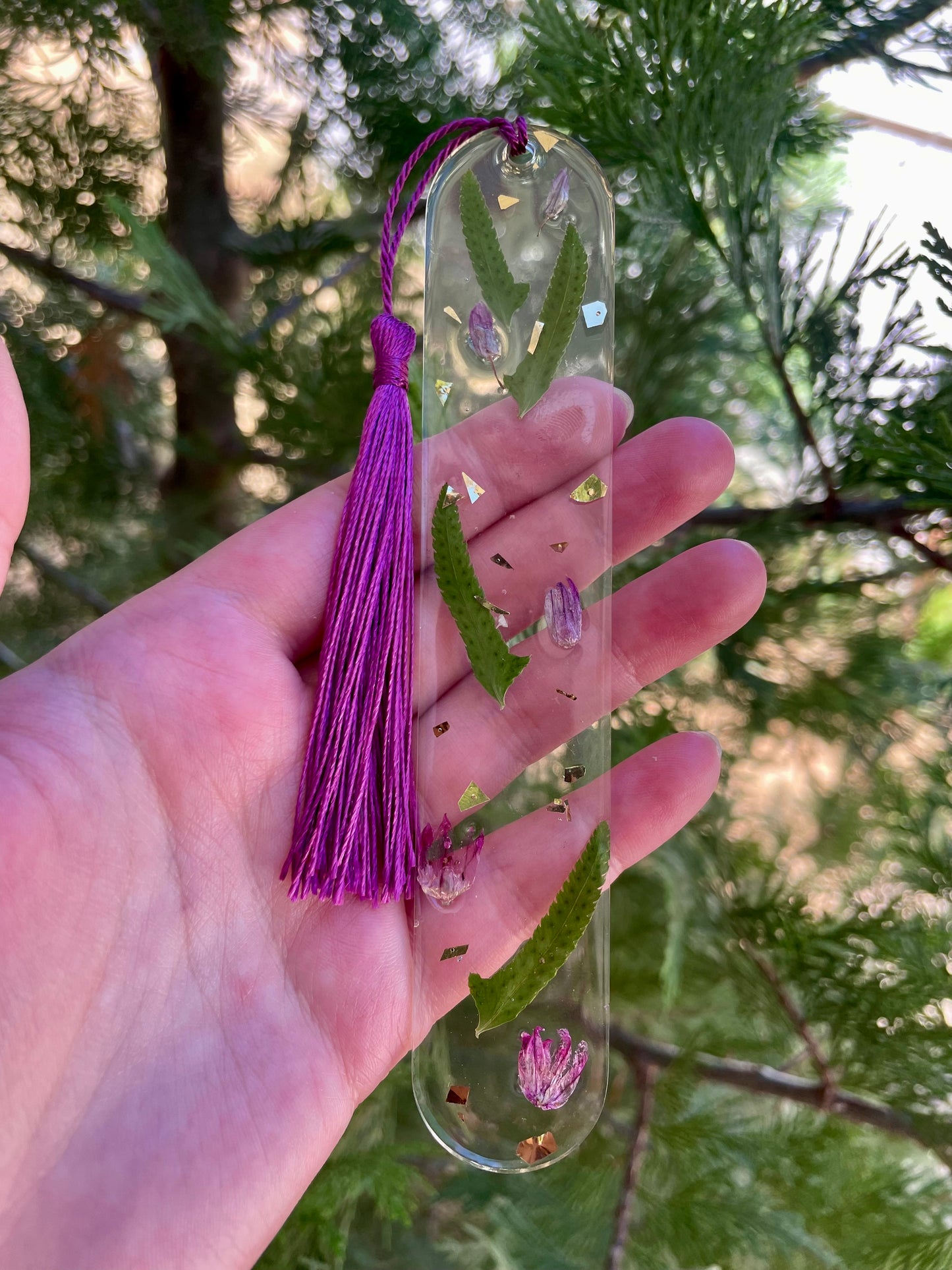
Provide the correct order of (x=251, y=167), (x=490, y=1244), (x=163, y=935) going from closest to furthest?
(x=163, y=935)
(x=490, y=1244)
(x=251, y=167)

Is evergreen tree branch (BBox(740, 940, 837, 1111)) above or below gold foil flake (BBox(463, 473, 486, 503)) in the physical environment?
below

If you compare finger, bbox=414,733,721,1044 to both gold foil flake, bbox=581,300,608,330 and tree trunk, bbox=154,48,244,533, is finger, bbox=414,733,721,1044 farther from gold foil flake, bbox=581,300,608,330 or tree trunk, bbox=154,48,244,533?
tree trunk, bbox=154,48,244,533

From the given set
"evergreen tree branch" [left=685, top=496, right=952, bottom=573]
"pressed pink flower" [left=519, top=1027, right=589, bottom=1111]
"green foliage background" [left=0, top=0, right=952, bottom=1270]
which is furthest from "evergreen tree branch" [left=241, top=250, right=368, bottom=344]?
"pressed pink flower" [left=519, top=1027, right=589, bottom=1111]

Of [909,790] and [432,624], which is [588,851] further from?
[909,790]

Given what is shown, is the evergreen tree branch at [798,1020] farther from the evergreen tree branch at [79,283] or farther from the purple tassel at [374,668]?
the evergreen tree branch at [79,283]

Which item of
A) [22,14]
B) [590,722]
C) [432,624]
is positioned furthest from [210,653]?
[22,14]

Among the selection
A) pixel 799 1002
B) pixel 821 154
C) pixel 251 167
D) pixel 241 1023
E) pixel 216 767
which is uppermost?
pixel 251 167
